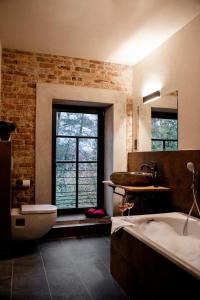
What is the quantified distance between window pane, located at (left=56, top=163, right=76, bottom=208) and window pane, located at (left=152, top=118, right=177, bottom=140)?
1.48 metres

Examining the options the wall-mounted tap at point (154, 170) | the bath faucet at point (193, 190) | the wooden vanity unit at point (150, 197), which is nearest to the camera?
the bath faucet at point (193, 190)

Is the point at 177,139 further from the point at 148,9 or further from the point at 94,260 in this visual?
the point at 94,260

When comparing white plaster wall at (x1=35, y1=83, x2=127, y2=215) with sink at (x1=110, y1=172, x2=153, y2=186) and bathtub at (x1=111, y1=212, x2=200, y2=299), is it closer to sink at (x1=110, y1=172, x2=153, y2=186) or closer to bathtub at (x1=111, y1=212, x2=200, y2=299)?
sink at (x1=110, y1=172, x2=153, y2=186)

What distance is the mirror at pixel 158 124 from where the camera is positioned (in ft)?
10.1

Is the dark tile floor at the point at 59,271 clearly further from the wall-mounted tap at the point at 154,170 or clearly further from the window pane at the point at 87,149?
the window pane at the point at 87,149

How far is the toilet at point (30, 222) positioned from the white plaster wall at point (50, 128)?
1.77 ft

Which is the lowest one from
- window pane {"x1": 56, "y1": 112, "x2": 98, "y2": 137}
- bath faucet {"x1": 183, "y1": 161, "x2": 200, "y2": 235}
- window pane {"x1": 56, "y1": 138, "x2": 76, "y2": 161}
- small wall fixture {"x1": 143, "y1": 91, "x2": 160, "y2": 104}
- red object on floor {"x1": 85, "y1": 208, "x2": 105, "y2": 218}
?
red object on floor {"x1": 85, "y1": 208, "x2": 105, "y2": 218}

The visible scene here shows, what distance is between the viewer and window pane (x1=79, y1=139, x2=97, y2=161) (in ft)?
14.0

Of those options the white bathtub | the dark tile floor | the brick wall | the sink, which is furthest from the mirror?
the dark tile floor

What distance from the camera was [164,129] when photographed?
3258 millimetres

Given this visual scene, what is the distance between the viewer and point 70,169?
4188mm

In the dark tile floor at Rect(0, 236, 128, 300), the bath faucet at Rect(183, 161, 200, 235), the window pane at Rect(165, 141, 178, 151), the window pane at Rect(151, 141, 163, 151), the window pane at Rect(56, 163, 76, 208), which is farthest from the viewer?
the window pane at Rect(56, 163, 76, 208)

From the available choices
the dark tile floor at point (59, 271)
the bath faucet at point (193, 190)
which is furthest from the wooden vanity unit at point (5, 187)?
the bath faucet at point (193, 190)

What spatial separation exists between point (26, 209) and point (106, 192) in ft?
4.85
